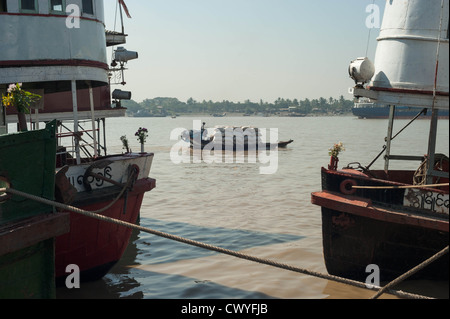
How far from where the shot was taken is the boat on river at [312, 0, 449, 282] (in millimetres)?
8336

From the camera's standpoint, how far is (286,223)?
14734 millimetres

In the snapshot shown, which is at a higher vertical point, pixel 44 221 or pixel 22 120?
pixel 22 120

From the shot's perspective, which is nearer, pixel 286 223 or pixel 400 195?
pixel 400 195

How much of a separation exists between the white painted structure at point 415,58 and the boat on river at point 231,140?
97.3 feet

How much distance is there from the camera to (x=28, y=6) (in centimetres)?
906

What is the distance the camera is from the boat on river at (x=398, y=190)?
27.3 ft

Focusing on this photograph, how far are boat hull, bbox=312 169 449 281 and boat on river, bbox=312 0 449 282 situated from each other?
15mm

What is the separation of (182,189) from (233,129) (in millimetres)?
18629

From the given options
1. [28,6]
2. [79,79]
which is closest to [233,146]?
[79,79]

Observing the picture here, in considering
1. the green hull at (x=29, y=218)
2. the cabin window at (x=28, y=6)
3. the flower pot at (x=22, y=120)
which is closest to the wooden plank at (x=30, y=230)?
the green hull at (x=29, y=218)

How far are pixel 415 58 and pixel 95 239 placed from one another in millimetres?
6459

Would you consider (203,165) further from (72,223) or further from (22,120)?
(22,120)

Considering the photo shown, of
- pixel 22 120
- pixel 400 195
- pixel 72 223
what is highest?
pixel 22 120
